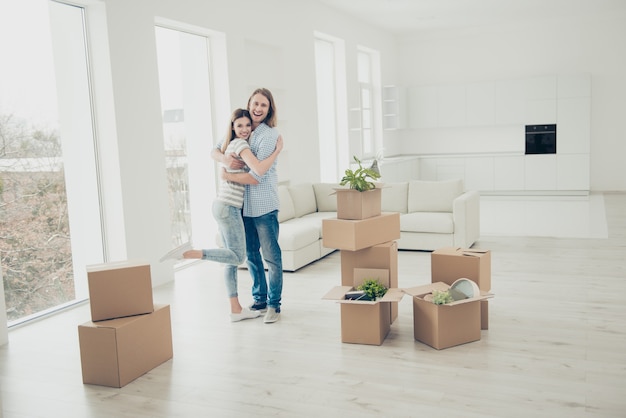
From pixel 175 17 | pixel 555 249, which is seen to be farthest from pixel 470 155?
pixel 175 17

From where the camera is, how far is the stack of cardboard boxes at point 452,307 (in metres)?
3.45

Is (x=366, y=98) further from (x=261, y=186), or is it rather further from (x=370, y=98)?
(x=261, y=186)

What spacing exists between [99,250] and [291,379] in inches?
102

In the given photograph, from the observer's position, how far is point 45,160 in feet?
15.1

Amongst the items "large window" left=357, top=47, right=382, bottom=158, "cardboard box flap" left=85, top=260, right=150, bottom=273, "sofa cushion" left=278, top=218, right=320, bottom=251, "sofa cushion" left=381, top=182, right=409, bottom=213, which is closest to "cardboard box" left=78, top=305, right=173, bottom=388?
"cardboard box flap" left=85, top=260, right=150, bottom=273

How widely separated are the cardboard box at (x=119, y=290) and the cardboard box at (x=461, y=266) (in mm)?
1795

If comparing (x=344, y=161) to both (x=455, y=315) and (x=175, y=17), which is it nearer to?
(x=175, y=17)

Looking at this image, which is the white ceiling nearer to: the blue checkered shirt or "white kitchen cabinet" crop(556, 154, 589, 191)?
"white kitchen cabinet" crop(556, 154, 589, 191)

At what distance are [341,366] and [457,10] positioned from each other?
301 inches

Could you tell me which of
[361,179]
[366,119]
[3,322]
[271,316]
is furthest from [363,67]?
[3,322]

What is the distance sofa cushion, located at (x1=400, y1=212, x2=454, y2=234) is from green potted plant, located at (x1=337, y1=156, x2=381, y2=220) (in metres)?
2.42

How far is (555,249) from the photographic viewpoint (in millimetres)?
6176

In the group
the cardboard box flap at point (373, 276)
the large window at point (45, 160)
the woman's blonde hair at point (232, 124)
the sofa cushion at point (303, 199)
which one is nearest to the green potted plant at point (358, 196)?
the cardboard box flap at point (373, 276)

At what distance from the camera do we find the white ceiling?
887cm
